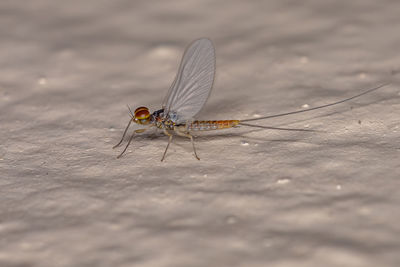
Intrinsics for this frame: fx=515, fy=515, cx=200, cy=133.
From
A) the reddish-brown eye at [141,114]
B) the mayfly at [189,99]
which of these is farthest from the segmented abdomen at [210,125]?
the reddish-brown eye at [141,114]

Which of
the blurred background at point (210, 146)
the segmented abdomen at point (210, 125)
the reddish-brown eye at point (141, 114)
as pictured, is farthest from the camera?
the reddish-brown eye at point (141, 114)

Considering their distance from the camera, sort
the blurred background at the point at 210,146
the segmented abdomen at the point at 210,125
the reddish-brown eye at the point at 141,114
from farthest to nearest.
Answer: the reddish-brown eye at the point at 141,114, the segmented abdomen at the point at 210,125, the blurred background at the point at 210,146

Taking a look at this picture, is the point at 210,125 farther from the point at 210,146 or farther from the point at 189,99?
the point at 189,99

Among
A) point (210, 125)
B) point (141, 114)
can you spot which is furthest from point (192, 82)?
point (141, 114)

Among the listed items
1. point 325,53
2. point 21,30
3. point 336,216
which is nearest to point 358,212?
point 336,216

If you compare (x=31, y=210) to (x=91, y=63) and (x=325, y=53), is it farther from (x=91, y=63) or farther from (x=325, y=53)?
(x=325, y=53)

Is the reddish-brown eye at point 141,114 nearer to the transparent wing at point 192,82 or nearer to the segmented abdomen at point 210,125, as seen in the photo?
the transparent wing at point 192,82

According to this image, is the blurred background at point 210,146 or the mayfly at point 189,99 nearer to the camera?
the blurred background at point 210,146

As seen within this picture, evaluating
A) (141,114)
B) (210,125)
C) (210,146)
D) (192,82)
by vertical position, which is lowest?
(210,146)

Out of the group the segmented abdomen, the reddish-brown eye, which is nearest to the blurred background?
the segmented abdomen
